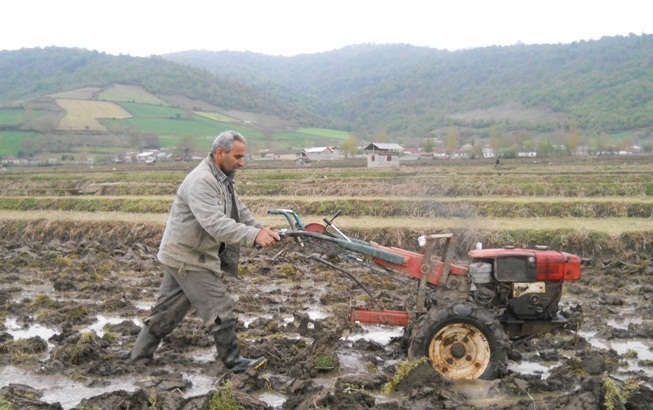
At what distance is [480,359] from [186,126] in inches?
4074

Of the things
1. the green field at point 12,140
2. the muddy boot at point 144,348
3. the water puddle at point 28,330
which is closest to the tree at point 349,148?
the green field at point 12,140

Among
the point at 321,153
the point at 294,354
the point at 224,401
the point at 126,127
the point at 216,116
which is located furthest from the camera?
the point at 216,116

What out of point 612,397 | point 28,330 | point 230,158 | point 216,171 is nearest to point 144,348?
point 216,171

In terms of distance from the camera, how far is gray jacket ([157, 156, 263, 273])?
6352 mm

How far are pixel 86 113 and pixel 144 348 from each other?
10187cm

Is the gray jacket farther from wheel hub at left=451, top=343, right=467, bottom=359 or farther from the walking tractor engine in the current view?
wheel hub at left=451, top=343, right=467, bottom=359

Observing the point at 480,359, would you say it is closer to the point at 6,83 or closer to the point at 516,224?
the point at 516,224

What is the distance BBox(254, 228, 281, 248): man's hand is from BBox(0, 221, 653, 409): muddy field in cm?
56

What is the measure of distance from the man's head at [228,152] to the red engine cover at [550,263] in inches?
105

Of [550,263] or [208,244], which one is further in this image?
[550,263]

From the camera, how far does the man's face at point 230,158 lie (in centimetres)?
670

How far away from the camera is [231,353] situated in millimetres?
6676

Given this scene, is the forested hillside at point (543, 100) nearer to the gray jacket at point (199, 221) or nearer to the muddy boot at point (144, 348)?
the gray jacket at point (199, 221)

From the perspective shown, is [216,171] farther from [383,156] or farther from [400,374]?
[383,156]
